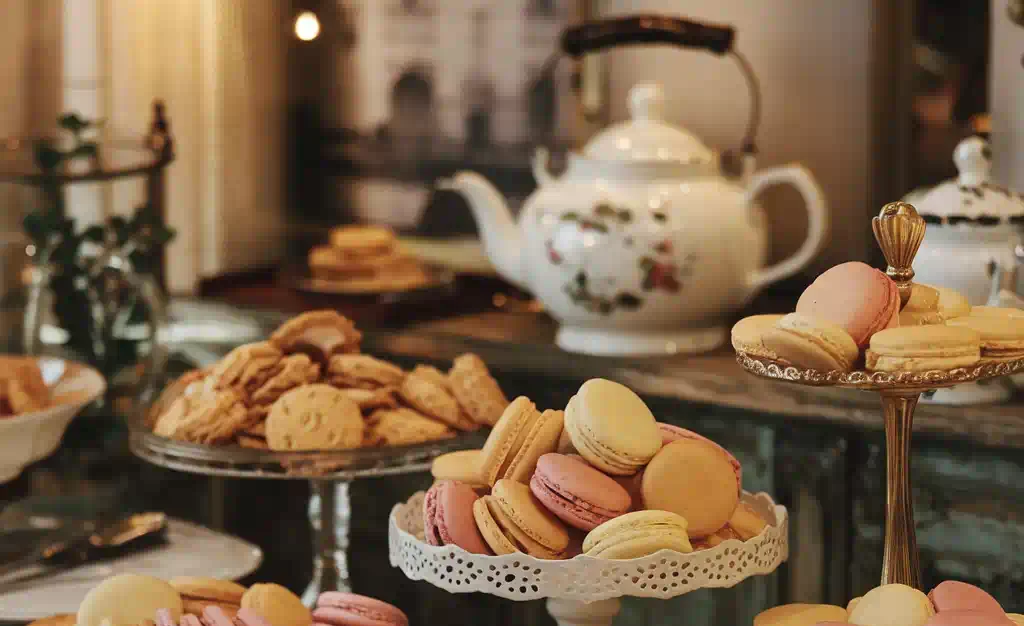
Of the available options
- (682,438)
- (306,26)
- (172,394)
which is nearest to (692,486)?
(682,438)

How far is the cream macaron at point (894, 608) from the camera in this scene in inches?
22.7

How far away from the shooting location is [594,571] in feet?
2.07

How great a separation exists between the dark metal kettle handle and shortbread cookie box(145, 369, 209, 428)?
0.48 m

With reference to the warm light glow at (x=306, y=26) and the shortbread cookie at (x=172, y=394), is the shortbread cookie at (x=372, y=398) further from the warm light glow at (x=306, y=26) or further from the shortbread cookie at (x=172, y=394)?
the warm light glow at (x=306, y=26)

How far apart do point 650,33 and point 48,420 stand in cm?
62

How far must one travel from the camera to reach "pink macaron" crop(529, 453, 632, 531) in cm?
64

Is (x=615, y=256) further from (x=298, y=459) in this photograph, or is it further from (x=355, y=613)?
(x=355, y=613)

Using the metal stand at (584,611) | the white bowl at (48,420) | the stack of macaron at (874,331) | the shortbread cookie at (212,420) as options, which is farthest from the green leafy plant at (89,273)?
the stack of macaron at (874,331)

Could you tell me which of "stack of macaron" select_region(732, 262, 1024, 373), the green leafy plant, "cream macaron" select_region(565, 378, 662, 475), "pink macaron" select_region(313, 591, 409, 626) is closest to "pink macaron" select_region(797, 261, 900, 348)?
"stack of macaron" select_region(732, 262, 1024, 373)

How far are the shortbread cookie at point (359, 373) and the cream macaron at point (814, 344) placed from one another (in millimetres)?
378

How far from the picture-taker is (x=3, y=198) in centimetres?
142

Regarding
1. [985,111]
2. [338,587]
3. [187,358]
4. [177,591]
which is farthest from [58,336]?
[985,111]

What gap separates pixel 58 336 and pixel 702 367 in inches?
24.1

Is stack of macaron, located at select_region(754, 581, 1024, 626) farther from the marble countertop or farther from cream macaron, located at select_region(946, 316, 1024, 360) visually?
the marble countertop
